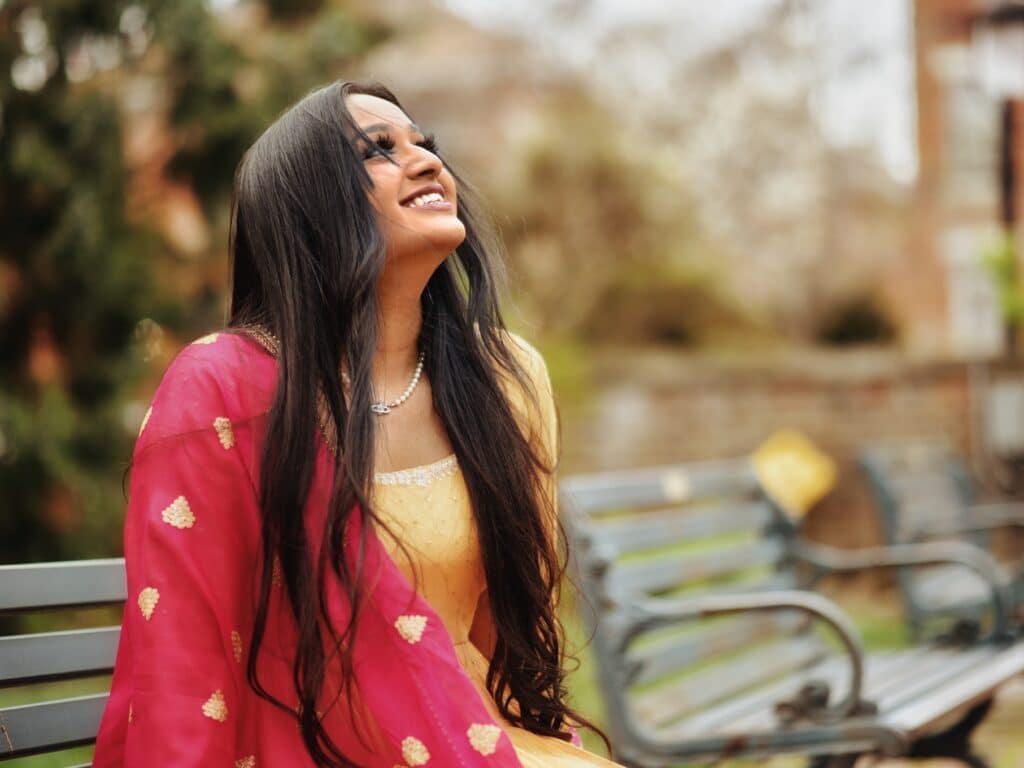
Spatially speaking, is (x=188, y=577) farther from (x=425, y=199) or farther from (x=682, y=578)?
(x=682, y=578)

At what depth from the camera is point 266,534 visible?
6.27ft

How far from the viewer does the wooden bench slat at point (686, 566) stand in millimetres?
3498

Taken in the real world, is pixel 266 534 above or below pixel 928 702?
above

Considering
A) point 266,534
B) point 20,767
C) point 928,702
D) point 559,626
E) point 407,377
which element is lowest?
point 20,767

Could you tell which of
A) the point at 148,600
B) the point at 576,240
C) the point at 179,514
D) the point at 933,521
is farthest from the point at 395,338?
the point at 576,240

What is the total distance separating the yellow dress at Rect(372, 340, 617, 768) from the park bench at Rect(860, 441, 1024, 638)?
239cm

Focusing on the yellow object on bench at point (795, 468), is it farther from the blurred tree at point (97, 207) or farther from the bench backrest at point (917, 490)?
the blurred tree at point (97, 207)

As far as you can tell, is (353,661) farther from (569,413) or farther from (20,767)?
(569,413)

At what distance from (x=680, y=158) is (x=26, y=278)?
10.3 meters

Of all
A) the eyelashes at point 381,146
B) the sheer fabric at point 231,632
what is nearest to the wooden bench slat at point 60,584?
the sheer fabric at point 231,632

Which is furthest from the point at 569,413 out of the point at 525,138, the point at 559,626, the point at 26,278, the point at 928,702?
the point at 559,626

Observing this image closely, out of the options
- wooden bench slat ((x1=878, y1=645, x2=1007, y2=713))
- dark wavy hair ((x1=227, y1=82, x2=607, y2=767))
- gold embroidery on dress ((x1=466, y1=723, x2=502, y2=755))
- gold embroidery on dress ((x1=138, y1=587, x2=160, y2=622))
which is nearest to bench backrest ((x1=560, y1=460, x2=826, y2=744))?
wooden bench slat ((x1=878, y1=645, x2=1007, y2=713))

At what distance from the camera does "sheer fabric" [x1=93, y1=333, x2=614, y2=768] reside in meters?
1.83

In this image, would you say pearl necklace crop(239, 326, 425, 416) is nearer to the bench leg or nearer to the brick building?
the bench leg
